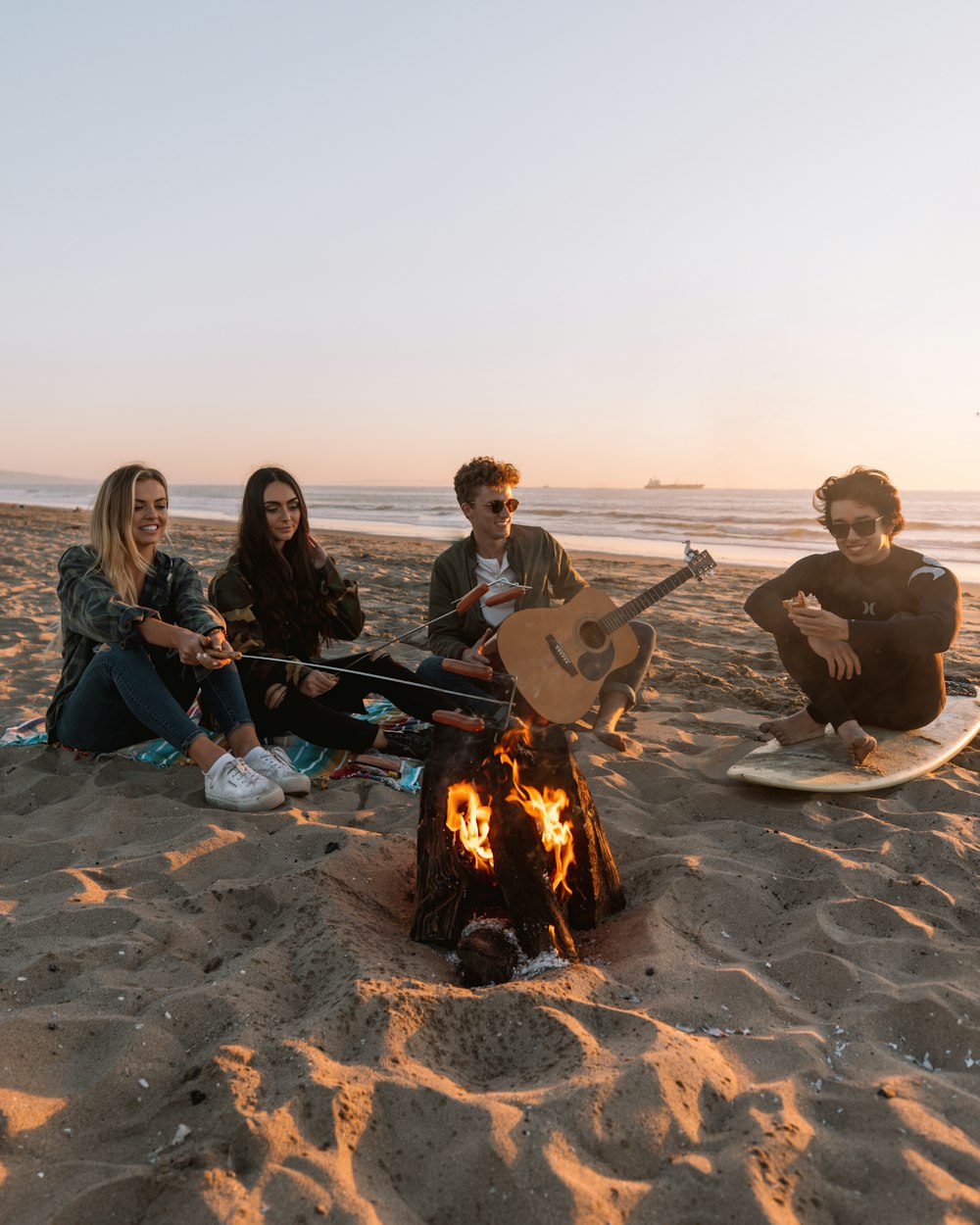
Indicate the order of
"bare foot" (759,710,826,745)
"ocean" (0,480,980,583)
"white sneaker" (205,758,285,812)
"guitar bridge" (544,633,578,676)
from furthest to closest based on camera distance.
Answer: "ocean" (0,480,980,583) → "guitar bridge" (544,633,578,676) → "bare foot" (759,710,826,745) → "white sneaker" (205,758,285,812)

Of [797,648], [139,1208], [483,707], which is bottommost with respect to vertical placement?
[139,1208]

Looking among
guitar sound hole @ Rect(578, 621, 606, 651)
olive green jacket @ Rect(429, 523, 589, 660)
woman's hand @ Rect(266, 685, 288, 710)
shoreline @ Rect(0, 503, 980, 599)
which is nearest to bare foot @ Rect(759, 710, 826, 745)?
guitar sound hole @ Rect(578, 621, 606, 651)

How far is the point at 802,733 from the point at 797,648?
20.8 inches

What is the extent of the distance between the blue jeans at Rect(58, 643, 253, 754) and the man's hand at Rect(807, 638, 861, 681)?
2643mm

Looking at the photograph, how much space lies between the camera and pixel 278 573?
4383mm

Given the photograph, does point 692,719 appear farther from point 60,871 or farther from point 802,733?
point 60,871

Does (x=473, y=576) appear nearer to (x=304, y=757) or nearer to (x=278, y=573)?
(x=278, y=573)

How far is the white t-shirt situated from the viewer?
16.0 feet

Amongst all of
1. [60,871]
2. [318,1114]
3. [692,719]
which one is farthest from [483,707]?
[318,1114]

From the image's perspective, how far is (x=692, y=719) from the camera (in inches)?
207

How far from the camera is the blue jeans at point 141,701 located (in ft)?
12.6

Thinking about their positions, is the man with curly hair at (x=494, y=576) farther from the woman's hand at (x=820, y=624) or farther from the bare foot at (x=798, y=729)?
the woman's hand at (x=820, y=624)

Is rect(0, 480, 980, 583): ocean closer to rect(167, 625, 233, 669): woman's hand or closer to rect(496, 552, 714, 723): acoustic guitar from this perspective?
rect(496, 552, 714, 723): acoustic guitar

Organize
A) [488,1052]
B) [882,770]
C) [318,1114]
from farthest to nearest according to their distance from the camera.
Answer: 1. [882,770]
2. [488,1052]
3. [318,1114]
